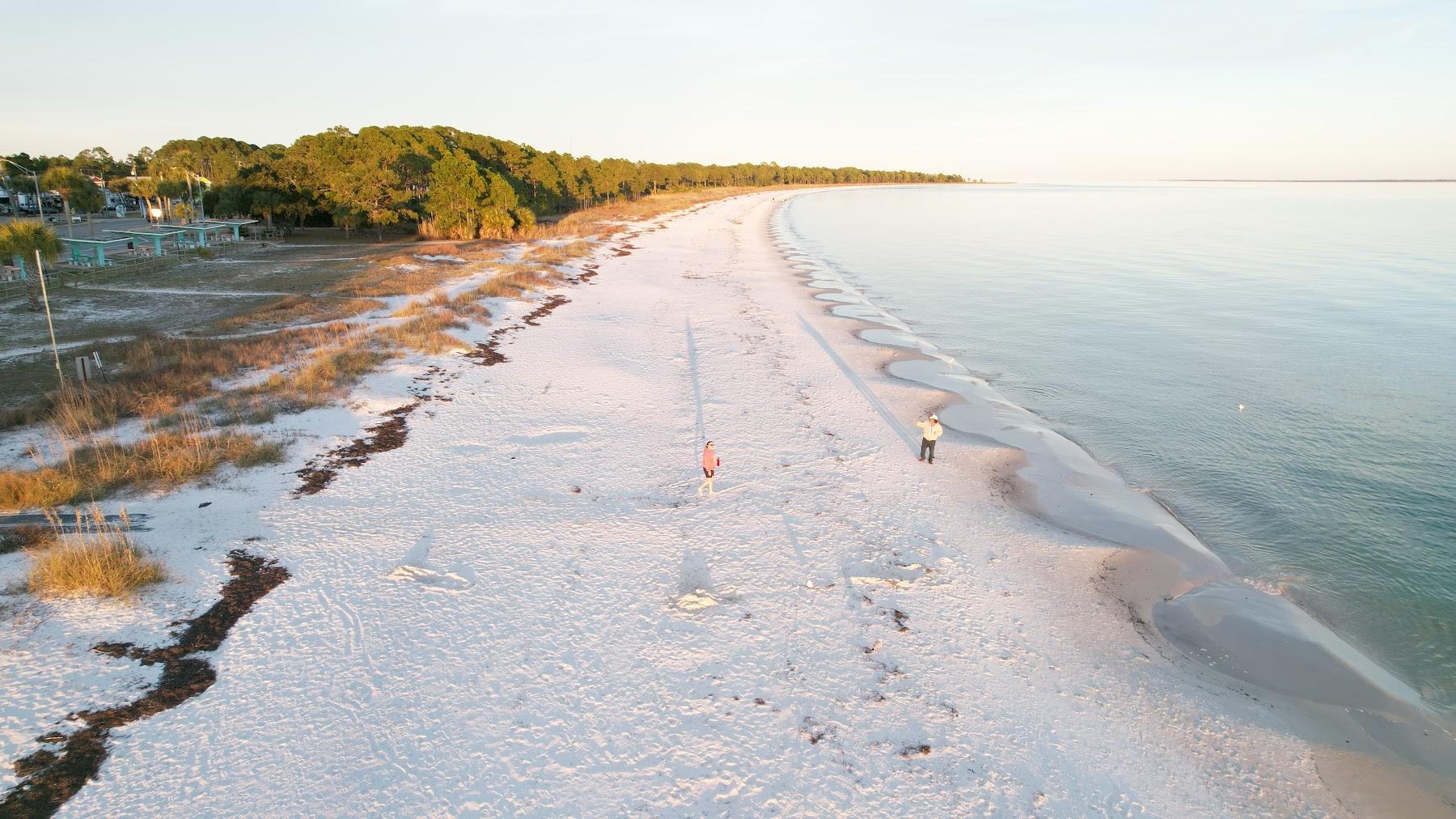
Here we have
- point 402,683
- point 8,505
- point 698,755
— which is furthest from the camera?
point 8,505

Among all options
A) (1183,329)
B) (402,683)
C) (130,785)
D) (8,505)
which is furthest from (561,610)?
(1183,329)

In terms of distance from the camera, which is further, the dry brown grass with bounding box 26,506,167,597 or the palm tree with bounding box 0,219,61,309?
the palm tree with bounding box 0,219,61,309

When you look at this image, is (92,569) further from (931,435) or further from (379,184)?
(379,184)

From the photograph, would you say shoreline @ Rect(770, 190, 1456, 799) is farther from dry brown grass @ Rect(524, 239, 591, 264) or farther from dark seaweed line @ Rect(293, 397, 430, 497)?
dry brown grass @ Rect(524, 239, 591, 264)

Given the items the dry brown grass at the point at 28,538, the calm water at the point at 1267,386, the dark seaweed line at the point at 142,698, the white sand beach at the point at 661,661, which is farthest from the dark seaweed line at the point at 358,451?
the calm water at the point at 1267,386

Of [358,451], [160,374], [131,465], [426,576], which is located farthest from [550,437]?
[160,374]

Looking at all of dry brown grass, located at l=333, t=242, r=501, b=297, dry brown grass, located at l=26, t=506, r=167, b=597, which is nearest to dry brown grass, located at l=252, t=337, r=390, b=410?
dry brown grass, located at l=26, t=506, r=167, b=597

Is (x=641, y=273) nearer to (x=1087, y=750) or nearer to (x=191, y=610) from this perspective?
(x=191, y=610)
